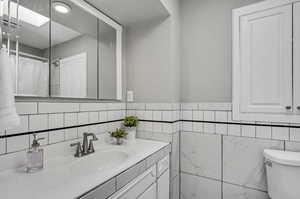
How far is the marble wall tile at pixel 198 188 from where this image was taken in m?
1.42

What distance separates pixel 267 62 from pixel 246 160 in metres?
0.80

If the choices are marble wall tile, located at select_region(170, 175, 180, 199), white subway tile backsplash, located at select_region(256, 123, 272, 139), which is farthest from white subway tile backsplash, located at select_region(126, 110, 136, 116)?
white subway tile backsplash, located at select_region(256, 123, 272, 139)

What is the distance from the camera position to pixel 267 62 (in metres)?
1.23

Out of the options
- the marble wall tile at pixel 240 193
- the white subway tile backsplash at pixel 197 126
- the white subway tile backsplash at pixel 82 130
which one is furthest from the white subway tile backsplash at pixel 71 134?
the marble wall tile at pixel 240 193

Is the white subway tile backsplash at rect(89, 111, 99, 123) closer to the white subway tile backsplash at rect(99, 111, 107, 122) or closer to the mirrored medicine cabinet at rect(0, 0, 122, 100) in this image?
the white subway tile backsplash at rect(99, 111, 107, 122)

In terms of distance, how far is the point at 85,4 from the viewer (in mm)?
1216

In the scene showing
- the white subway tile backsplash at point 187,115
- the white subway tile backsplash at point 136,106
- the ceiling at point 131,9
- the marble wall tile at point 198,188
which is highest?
the ceiling at point 131,9

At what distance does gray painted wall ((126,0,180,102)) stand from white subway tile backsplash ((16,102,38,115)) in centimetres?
87

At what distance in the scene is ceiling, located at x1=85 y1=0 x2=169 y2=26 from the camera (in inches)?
49.9

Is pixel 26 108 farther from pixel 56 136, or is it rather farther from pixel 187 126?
pixel 187 126

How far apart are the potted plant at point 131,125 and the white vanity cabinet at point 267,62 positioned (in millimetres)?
878

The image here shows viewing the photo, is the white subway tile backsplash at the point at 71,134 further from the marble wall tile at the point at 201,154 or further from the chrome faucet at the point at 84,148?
the marble wall tile at the point at 201,154

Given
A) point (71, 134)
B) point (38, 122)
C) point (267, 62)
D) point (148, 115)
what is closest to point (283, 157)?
point (267, 62)

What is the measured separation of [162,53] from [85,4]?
0.72 metres
